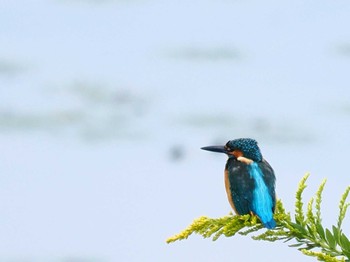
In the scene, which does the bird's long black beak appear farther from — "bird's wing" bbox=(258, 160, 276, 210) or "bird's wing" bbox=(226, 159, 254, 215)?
"bird's wing" bbox=(258, 160, 276, 210)

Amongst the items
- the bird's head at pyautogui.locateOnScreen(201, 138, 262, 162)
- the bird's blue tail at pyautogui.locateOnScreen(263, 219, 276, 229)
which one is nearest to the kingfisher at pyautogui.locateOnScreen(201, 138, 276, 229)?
the bird's head at pyautogui.locateOnScreen(201, 138, 262, 162)

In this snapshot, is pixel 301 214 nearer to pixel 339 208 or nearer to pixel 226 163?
pixel 339 208

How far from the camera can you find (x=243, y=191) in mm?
4855

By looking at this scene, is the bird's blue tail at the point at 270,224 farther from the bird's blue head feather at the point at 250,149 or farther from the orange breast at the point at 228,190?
the bird's blue head feather at the point at 250,149

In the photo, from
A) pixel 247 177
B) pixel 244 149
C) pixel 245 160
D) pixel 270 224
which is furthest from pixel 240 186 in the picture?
pixel 270 224

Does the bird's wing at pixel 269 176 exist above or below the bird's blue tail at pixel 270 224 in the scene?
above

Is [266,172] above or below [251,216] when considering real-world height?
above

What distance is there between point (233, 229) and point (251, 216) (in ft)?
1.22

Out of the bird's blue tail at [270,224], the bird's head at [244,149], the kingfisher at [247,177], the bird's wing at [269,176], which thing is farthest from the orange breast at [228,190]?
the bird's blue tail at [270,224]

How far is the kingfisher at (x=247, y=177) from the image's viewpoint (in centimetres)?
459

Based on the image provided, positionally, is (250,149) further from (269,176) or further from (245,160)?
(269,176)

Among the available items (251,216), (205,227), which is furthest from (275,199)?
(205,227)

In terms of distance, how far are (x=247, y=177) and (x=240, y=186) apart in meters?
0.11

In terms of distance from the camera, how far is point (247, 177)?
4.93 m
